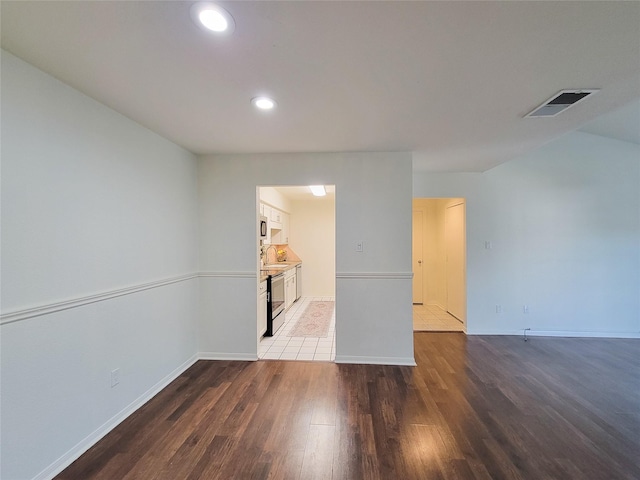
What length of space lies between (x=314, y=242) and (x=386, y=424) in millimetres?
5104

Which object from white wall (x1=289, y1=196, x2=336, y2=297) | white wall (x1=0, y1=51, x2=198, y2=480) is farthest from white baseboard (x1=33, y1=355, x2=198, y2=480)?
white wall (x1=289, y1=196, x2=336, y2=297)

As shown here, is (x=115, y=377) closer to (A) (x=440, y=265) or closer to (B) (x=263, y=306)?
(B) (x=263, y=306)

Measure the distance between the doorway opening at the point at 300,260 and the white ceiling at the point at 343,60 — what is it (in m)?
2.39

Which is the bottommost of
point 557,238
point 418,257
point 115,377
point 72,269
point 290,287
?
point 115,377

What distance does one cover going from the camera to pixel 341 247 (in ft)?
10.5

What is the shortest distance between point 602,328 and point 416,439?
13.1 feet

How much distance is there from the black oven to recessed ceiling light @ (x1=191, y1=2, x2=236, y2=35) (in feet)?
10.1

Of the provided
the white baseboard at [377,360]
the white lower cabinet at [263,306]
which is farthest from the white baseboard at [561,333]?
the white lower cabinet at [263,306]

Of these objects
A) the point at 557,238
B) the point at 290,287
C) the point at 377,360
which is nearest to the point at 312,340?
the point at 377,360

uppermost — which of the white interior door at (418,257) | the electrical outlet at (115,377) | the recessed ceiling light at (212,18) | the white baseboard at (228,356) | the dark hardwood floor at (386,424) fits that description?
the recessed ceiling light at (212,18)

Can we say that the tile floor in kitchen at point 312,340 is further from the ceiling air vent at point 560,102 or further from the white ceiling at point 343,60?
the ceiling air vent at point 560,102

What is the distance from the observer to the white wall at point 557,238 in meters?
3.97

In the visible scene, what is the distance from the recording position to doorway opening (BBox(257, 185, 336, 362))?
4.16m

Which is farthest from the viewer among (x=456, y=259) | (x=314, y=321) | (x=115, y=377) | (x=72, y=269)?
(x=314, y=321)
